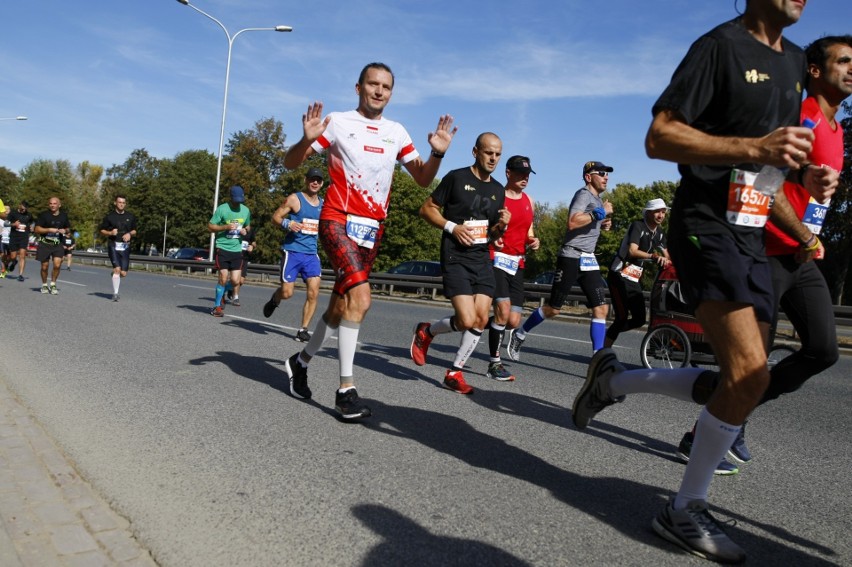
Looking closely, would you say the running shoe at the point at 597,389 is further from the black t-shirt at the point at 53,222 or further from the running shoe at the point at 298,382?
the black t-shirt at the point at 53,222

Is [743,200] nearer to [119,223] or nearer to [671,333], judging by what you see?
[671,333]

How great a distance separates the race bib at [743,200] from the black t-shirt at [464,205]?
12.2ft

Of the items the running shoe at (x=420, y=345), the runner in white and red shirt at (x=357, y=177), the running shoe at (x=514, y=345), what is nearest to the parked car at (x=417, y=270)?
the running shoe at (x=514, y=345)

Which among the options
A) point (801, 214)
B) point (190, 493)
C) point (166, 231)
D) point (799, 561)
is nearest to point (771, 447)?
point (801, 214)

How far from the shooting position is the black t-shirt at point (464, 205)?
Result: 6496mm

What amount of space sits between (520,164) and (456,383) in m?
2.53

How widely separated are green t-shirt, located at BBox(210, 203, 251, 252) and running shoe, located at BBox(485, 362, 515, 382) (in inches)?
274

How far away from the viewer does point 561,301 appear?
8414 mm

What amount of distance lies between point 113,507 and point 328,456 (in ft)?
3.78

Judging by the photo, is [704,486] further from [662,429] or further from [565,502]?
[662,429]

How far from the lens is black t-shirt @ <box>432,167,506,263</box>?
6.50 meters

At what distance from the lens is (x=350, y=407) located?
4.75 metres

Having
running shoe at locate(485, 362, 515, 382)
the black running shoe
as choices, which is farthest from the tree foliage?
the black running shoe

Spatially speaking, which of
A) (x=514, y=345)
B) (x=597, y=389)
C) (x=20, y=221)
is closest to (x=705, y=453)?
(x=597, y=389)
